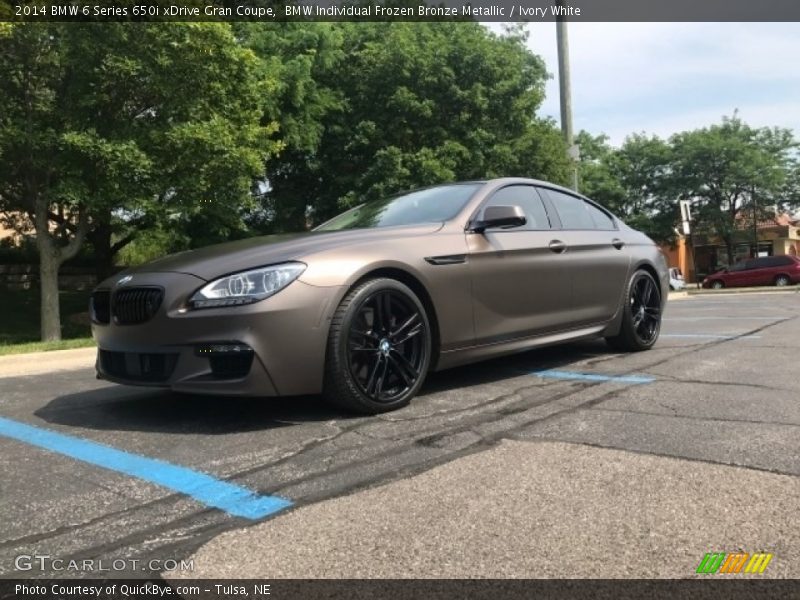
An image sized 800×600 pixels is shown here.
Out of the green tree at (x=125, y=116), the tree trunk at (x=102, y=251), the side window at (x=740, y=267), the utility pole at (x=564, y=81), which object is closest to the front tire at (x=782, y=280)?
the side window at (x=740, y=267)

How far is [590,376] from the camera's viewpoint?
512 cm

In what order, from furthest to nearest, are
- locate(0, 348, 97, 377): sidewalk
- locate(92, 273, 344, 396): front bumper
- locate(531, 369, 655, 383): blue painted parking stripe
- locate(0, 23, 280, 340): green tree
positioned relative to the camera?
locate(0, 23, 280, 340): green tree, locate(0, 348, 97, 377): sidewalk, locate(531, 369, 655, 383): blue painted parking stripe, locate(92, 273, 344, 396): front bumper

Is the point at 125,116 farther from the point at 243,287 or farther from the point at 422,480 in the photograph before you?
the point at 422,480

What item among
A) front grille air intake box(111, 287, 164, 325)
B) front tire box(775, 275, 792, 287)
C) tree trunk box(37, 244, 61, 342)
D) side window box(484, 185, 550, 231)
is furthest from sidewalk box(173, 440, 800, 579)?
front tire box(775, 275, 792, 287)

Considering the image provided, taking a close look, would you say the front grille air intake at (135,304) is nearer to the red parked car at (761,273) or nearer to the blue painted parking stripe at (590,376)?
the blue painted parking stripe at (590,376)

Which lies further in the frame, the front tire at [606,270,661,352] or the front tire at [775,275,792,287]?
the front tire at [775,275,792,287]

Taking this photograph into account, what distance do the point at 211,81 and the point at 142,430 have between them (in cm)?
1073

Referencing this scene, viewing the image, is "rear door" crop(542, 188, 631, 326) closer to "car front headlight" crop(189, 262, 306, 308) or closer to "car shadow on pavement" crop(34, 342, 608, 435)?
"car shadow on pavement" crop(34, 342, 608, 435)

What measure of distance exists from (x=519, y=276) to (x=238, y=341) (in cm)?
215

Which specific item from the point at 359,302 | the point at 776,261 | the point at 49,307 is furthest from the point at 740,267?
the point at 359,302

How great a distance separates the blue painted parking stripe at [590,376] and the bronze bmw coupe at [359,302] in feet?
0.87

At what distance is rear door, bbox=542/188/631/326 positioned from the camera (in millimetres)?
5461

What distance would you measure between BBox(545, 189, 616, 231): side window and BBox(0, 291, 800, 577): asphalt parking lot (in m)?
1.48

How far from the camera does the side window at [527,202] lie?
5020 millimetres
